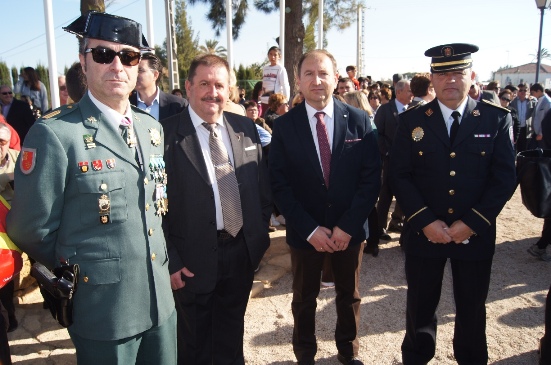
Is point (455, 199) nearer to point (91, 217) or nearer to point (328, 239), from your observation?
point (328, 239)

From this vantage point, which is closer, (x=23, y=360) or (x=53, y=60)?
(x=23, y=360)

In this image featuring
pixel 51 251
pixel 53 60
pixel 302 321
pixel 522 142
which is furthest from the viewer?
pixel 522 142

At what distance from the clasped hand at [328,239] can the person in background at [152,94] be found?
166 cm

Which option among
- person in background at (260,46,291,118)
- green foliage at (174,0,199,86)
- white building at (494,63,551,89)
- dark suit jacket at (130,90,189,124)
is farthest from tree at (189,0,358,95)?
white building at (494,63,551,89)

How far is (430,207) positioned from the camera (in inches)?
115

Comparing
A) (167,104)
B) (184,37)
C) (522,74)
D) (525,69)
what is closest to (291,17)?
(167,104)

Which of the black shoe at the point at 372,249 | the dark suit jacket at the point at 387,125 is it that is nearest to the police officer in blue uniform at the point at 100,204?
the black shoe at the point at 372,249

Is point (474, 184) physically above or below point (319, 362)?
above

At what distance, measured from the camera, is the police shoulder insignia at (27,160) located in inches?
69.7

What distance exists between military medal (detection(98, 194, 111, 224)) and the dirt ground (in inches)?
77.5

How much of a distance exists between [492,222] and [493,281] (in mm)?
2319

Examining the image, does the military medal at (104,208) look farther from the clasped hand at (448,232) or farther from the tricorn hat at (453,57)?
the tricorn hat at (453,57)

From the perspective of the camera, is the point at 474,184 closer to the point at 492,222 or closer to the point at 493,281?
the point at 492,222

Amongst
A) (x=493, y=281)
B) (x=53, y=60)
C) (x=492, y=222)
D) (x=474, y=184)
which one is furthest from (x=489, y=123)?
(x=53, y=60)
